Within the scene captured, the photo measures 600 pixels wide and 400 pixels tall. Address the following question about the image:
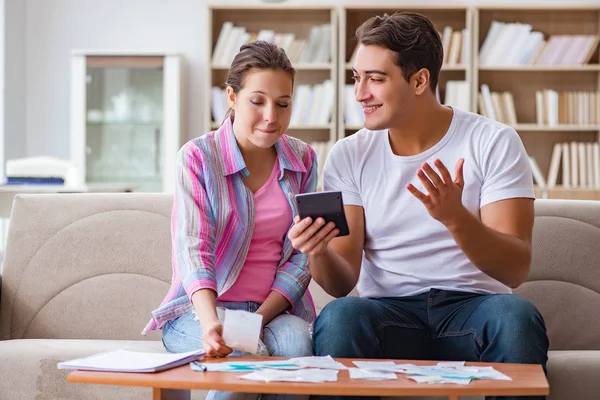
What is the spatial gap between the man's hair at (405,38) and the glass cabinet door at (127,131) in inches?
132

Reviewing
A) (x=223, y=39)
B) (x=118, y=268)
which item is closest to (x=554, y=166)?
(x=223, y=39)

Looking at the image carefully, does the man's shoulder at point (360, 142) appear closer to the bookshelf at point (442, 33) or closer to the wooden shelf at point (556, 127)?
the bookshelf at point (442, 33)

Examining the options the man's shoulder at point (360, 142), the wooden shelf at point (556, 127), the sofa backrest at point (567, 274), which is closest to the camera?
the man's shoulder at point (360, 142)

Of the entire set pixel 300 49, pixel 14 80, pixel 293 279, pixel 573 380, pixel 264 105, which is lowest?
pixel 573 380

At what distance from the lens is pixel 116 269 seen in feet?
8.22

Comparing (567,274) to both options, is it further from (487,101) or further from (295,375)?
(487,101)

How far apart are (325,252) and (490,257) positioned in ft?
1.22

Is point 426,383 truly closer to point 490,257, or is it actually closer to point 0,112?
point 490,257

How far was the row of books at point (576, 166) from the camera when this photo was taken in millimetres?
5145

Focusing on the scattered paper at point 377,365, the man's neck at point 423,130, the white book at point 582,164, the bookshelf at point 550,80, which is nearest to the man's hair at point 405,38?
the man's neck at point 423,130

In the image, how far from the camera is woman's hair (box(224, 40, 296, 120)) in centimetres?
205

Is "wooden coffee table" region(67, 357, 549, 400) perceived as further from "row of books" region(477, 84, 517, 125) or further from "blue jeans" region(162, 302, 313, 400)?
"row of books" region(477, 84, 517, 125)

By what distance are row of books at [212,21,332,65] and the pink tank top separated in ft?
10.4

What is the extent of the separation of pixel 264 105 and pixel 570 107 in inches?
141
